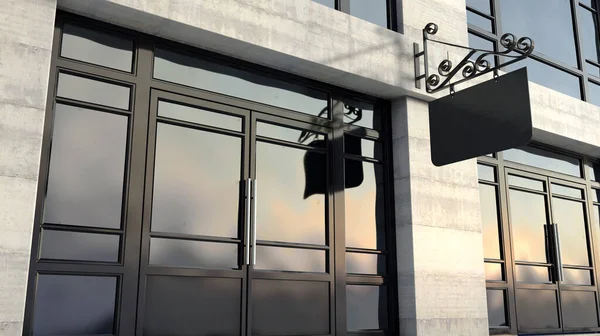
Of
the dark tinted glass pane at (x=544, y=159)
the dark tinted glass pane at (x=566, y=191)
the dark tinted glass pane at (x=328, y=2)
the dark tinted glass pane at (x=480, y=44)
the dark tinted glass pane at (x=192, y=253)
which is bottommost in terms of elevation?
the dark tinted glass pane at (x=192, y=253)

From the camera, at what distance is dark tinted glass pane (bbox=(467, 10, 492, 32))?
959 cm

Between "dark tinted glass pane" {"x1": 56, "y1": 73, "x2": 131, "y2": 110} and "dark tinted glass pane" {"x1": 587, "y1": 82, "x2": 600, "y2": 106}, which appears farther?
"dark tinted glass pane" {"x1": 587, "y1": 82, "x2": 600, "y2": 106}

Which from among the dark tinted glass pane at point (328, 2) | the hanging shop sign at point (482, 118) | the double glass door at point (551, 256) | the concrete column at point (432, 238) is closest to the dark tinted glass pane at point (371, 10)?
the dark tinted glass pane at point (328, 2)

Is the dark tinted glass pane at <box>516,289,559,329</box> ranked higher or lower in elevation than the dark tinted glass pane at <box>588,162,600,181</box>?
lower

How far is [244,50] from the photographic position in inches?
271

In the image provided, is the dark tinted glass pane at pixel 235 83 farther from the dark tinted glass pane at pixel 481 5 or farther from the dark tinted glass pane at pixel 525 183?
the dark tinted glass pane at pixel 525 183

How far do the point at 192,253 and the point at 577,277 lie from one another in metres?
6.63

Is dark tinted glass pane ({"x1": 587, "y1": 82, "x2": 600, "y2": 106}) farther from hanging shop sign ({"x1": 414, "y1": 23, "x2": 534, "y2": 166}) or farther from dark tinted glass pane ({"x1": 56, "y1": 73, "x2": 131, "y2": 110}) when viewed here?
dark tinted glass pane ({"x1": 56, "y1": 73, "x2": 131, "y2": 110})

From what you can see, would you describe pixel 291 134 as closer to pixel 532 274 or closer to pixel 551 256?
pixel 532 274

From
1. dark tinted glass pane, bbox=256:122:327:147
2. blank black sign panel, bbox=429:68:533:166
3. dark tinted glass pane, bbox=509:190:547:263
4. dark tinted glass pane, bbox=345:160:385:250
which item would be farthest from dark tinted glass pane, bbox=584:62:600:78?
dark tinted glass pane, bbox=256:122:327:147

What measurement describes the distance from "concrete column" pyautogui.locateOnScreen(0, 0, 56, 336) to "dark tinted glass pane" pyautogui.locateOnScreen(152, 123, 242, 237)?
4.10ft

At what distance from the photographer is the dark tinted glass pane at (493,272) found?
8.77m

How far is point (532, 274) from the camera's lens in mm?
9406

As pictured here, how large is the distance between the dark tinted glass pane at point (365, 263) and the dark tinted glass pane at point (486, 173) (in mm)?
2332
